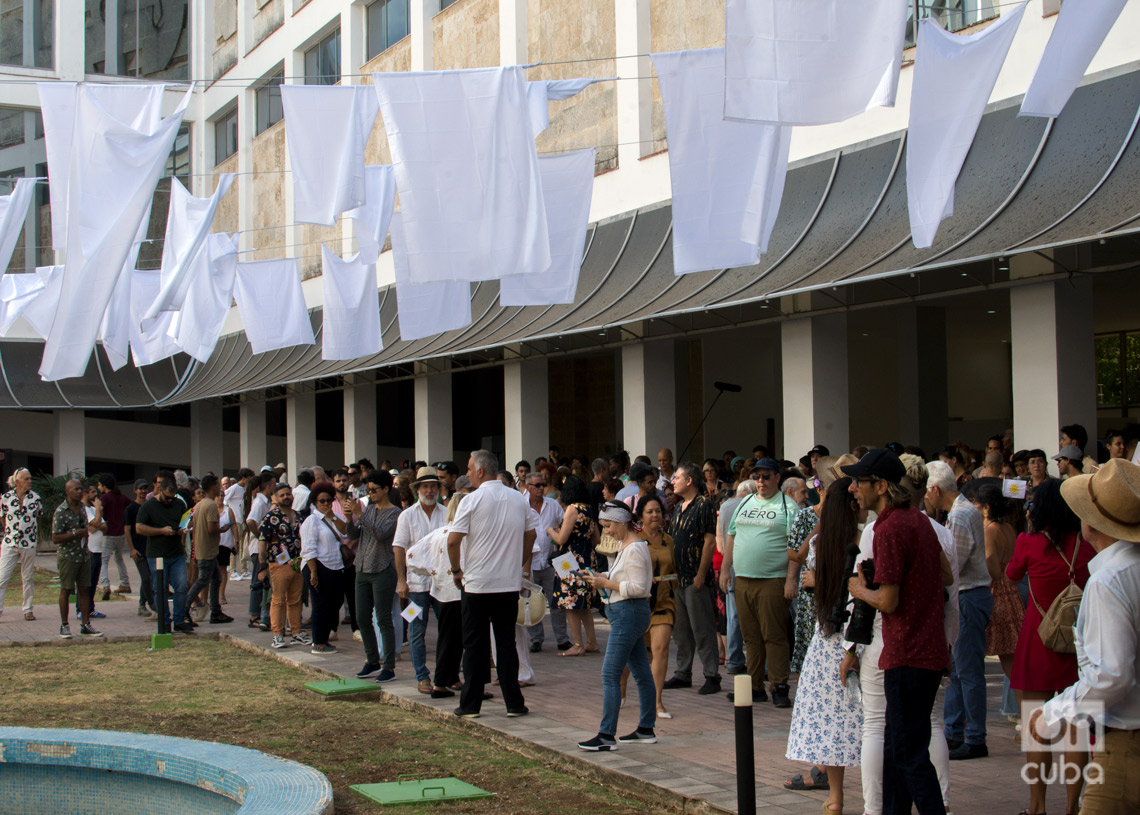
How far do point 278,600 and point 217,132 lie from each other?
2852 cm

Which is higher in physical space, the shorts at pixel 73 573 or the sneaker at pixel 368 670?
the shorts at pixel 73 573

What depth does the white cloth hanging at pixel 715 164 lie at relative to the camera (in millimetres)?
9547

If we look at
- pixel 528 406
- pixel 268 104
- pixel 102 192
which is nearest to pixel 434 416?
pixel 528 406

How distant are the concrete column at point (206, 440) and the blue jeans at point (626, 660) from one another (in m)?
34.1

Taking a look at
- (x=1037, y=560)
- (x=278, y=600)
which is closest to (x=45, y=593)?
(x=278, y=600)

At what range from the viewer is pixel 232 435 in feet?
140

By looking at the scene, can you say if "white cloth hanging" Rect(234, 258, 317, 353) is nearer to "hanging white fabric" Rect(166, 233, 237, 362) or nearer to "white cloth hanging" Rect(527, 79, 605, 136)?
"hanging white fabric" Rect(166, 233, 237, 362)

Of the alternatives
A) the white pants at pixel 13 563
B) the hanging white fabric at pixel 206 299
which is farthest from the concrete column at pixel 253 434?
the white pants at pixel 13 563

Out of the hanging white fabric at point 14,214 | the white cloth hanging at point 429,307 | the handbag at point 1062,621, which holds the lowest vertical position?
the handbag at point 1062,621

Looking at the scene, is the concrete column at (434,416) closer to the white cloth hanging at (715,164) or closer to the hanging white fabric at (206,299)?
the hanging white fabric at (206,299)

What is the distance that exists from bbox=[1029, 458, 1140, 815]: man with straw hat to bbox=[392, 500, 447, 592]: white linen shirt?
22.4 feet

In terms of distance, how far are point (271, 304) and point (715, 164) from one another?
8.59 meters

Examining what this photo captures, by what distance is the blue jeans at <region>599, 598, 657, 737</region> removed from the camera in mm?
7414

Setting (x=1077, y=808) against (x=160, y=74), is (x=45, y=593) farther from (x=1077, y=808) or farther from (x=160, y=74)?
(x=160, y=74)
